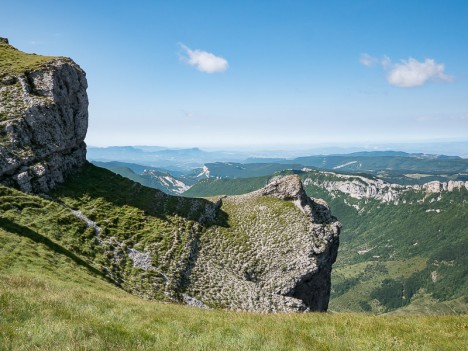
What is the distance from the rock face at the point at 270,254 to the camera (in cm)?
6066

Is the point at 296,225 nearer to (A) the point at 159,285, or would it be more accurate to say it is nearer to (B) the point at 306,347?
(A) the point at 159,285

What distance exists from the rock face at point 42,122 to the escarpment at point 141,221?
0.73ft

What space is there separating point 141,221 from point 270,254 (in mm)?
27801

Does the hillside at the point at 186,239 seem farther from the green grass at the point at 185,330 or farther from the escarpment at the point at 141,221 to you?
the green grass at the point at 185,330

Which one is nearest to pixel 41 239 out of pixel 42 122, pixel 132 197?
pixel 132 197

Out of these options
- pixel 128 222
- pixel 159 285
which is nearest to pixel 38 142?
pixel 128 222

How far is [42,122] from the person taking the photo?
71.6m

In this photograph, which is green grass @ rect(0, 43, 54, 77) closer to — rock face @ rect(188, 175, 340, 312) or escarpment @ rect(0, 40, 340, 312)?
escarpment @ rect(0, 40, 340, 312)

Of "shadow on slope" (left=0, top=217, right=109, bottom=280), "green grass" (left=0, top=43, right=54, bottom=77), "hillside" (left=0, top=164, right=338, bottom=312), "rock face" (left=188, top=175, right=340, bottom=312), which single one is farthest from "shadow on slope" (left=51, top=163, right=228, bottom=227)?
"green grass" (left=0, top=43, right=54, bottom=77)

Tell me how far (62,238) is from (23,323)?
146 ft

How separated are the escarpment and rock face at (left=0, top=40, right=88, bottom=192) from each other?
0.73ft

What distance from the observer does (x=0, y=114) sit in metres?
66.6

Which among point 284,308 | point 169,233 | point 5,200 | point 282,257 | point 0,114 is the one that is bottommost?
point 284,308

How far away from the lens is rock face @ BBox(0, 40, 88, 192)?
208 ft
